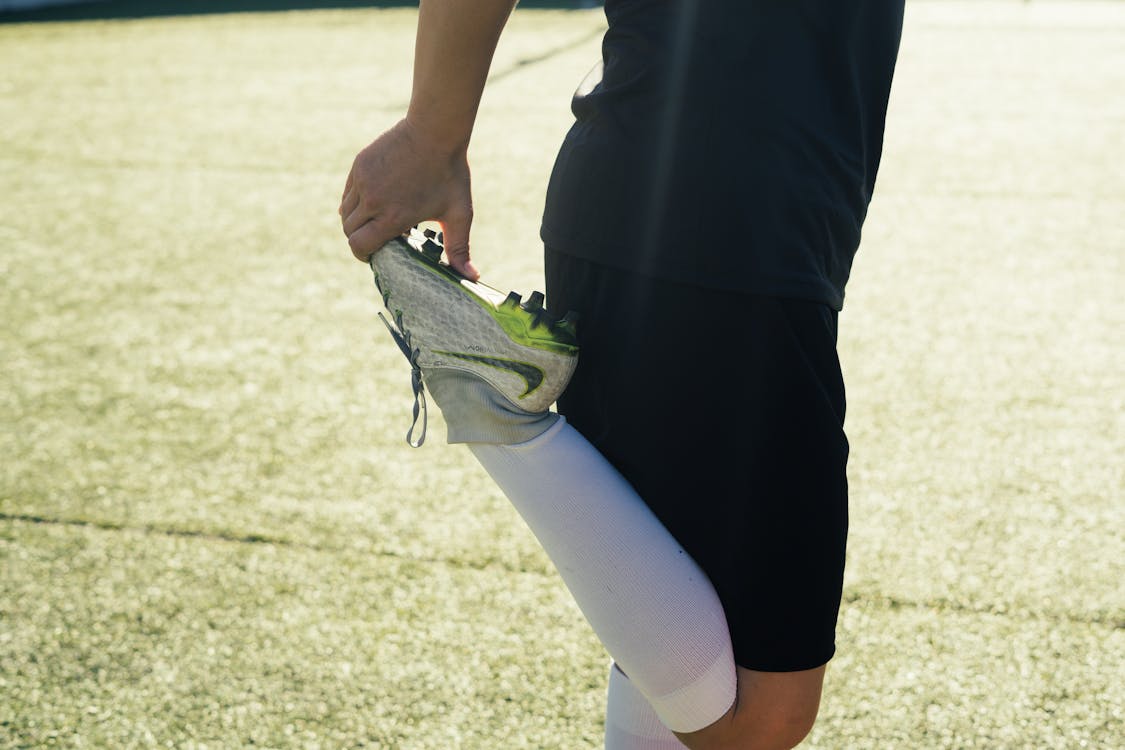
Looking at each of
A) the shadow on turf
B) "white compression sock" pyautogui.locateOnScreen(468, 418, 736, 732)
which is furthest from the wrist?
the shadow on turf

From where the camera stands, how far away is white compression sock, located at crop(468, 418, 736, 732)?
3.57 ft

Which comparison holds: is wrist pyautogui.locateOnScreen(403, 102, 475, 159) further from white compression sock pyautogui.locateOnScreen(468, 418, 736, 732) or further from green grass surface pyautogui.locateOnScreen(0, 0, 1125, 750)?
green grass surface pyautogui.locateOnScreen(0, 0, 1125, 750)

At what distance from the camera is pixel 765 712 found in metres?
1.13

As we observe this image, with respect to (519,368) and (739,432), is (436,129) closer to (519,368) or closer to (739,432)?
(519,368)

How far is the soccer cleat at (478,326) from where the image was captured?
1090 mm

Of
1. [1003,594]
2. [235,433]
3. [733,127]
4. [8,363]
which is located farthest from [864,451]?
[8,363]

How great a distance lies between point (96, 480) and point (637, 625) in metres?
1.76

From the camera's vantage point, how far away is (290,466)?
2539 millimetres

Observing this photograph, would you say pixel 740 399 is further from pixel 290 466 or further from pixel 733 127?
pixel 290 466

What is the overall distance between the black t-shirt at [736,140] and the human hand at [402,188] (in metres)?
0.12

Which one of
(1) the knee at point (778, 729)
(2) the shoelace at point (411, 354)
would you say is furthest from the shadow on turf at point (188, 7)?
(1) the knee at point (778, 729)

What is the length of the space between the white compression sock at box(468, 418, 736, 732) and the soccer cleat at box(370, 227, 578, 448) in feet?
0.21

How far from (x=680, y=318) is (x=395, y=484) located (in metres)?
1.53

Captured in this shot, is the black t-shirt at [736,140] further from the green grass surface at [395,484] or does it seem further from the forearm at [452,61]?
the green grass surface at [395,484]
